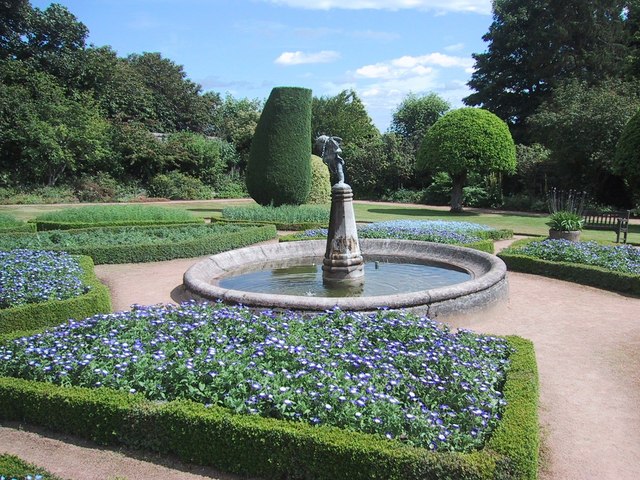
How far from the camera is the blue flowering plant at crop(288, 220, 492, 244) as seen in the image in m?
12.0

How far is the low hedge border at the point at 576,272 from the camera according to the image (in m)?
8.75

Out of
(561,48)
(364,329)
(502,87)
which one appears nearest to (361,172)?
(502,87)

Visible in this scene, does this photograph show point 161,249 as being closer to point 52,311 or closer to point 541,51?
point 52,311

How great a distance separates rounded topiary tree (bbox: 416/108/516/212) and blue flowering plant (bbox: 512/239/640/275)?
38.0 feet

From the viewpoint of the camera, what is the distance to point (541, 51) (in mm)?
32250

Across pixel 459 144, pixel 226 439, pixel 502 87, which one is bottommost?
pixel 226 439

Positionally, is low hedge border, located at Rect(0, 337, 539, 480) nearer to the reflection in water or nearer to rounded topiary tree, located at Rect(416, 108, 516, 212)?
the reflection in water

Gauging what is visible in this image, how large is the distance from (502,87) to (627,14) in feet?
28.0

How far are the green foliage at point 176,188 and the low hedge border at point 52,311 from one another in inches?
890

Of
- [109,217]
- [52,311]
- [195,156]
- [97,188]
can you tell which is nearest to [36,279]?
[52,311]

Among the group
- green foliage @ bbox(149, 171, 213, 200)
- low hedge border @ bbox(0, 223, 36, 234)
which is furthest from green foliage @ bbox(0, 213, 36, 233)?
green foliage @ bbox(149, 171, 213, 200)

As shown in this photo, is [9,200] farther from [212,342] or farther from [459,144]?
[212,342]

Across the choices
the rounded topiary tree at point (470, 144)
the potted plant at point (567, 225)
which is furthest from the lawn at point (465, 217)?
the potted plant at point (567, 225)

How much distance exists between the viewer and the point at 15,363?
455 centimetres
